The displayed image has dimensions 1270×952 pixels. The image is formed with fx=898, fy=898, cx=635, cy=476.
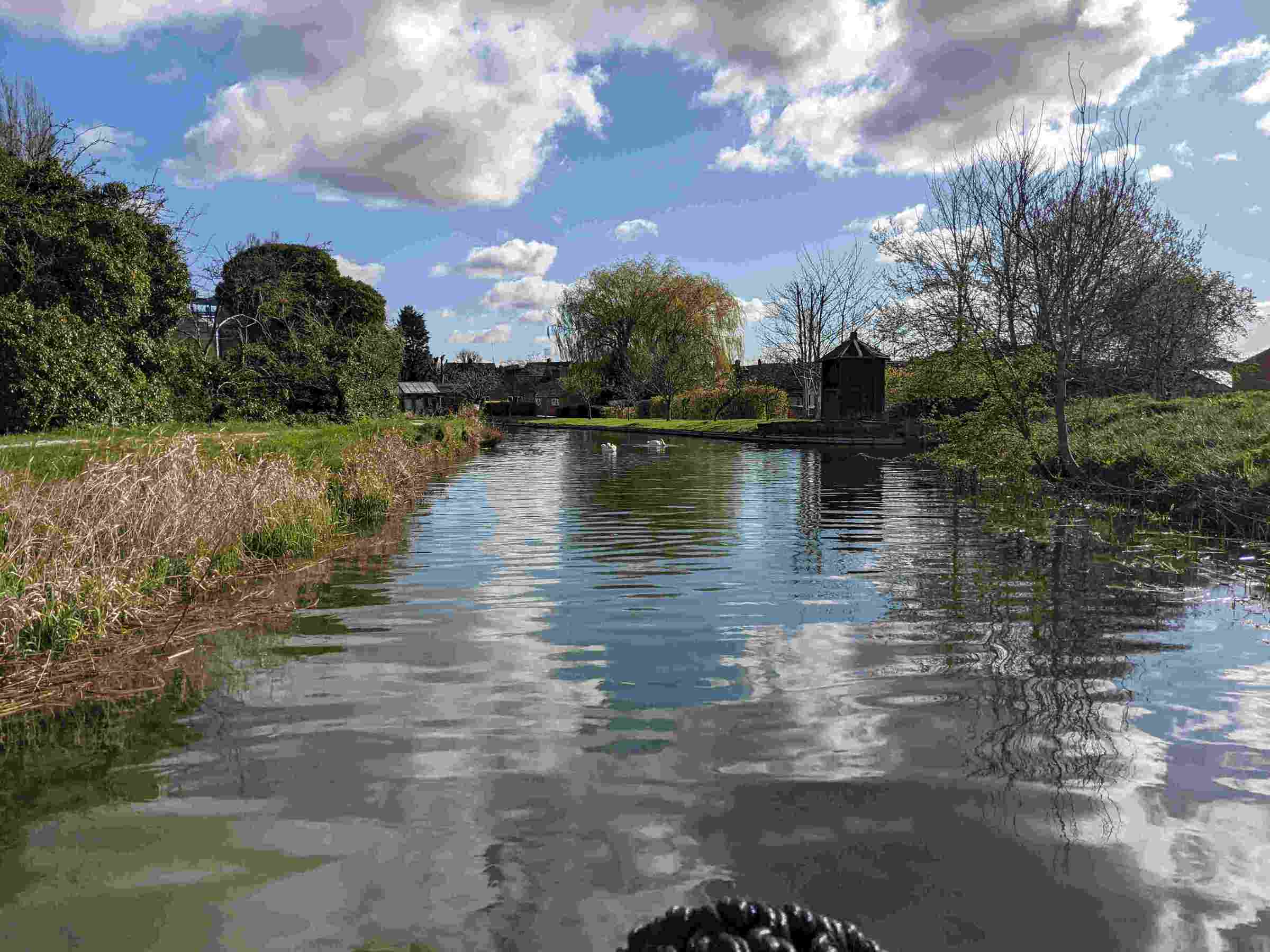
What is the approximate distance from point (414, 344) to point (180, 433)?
86.2 metres

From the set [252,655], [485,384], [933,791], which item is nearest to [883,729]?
[933,791]

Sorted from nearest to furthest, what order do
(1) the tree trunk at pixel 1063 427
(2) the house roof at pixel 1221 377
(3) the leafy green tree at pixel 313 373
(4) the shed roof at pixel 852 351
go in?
1. (1) the tree trunk at pixel 1063 427
2. (3) the leafy green tree at pixel 313 373
3. (2) the house roof at pixel 1221 377
4. (4) the shed roof at pixel 852 351

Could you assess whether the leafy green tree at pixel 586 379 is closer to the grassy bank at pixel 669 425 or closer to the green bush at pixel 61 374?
the grassy bank at pixel 669 425

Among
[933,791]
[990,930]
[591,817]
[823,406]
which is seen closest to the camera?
[990,930]

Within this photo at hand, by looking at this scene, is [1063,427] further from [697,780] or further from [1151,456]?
[697,780]

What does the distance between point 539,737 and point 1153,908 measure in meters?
3.20

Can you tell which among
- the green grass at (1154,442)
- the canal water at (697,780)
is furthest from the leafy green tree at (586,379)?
the canal water at (697,780)

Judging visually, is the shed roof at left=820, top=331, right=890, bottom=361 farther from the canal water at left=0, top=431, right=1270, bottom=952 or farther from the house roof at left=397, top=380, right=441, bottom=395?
the house roof at left=397, top=380, right=441, bottom=395

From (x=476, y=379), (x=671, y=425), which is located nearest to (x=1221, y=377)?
(x=671, y=425)

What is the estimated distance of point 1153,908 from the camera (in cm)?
354

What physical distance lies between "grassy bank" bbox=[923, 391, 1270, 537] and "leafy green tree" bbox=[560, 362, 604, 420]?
52.1m

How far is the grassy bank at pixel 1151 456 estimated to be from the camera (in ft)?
48.6

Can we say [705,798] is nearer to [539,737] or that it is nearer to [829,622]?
[539,737]

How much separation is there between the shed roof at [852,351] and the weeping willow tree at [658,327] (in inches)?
774
